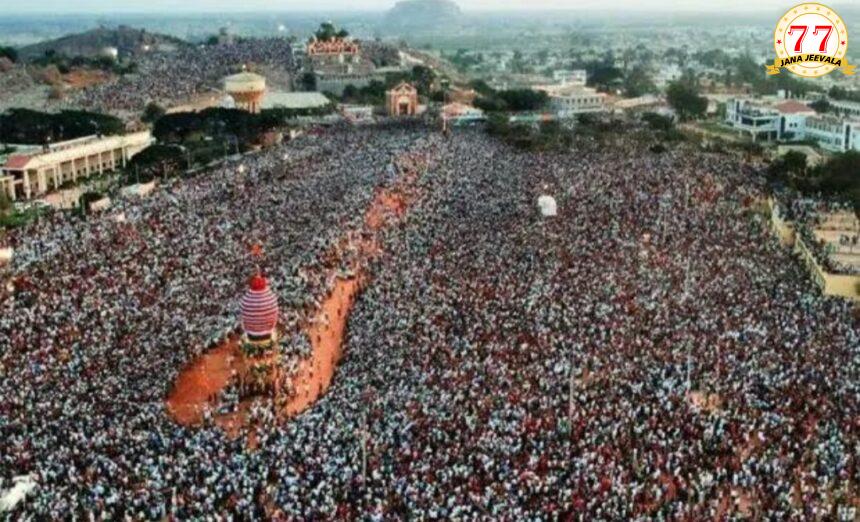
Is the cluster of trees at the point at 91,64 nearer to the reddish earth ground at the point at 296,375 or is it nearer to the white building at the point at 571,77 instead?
the white building at the point at 571,77

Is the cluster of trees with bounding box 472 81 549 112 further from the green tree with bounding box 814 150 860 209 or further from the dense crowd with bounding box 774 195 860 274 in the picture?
the dense crowd with bounding box 774 195 860 274

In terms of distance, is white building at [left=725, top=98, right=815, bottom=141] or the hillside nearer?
white building at [left=725, top=98, right=815, bottom=141]

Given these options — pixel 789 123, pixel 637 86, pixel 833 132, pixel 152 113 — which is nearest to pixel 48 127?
pixel 152 113

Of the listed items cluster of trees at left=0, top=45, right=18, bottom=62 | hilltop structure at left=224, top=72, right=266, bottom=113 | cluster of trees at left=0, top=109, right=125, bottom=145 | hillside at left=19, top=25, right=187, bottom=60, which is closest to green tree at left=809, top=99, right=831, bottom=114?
hilltop structure at left=224, top=72, right=266, bottom=113

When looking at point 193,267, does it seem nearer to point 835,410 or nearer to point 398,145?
point 835,410

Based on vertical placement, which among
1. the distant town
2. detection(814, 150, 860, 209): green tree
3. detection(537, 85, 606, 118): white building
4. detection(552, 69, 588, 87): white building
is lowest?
detection(552, 69, 588, 87): white building

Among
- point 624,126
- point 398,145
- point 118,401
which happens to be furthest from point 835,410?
point 624,126
